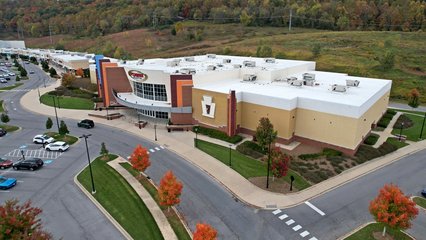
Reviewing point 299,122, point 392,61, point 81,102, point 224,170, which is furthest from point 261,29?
point 224,170

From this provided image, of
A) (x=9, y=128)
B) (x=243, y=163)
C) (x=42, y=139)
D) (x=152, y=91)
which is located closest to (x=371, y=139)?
(x=243, y=163)

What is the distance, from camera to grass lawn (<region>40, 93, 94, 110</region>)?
69.3 metres

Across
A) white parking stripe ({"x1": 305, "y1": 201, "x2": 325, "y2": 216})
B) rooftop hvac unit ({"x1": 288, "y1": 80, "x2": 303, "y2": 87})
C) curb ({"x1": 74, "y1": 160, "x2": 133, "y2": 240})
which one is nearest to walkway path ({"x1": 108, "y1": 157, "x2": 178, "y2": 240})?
curb ({"x1": 74, "y1": 160, "x2": 133, "y2": 240})

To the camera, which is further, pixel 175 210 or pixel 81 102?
pixel 81 102

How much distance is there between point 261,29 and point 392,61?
84.4 m

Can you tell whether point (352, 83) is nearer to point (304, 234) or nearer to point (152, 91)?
point (304, 234)

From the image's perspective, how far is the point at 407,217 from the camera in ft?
80.1

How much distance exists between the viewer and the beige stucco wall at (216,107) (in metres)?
49.2

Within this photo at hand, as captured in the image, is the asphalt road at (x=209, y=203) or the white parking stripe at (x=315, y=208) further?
the white parking stripe at (x=315, y=208)

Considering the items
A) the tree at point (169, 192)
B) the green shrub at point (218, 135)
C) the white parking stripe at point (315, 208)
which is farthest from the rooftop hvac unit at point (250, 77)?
the tree at point (169, 192)

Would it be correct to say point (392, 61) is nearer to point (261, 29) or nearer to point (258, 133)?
point (258, 133)

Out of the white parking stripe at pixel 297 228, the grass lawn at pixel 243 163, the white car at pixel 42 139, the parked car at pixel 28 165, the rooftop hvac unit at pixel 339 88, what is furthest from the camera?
the rooftop hvac unit at pixel 339 88

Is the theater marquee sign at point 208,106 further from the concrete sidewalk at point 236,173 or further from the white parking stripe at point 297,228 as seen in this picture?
the white parking stripe at point 297,228

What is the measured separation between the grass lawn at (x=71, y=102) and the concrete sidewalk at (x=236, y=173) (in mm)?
11868
